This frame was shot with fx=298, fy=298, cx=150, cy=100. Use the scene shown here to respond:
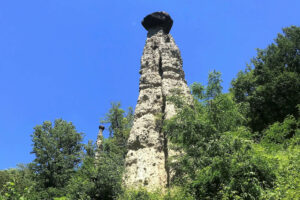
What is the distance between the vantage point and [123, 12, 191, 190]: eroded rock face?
17.9 meters

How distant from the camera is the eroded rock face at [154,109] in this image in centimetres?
1791

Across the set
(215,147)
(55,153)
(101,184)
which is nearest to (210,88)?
(215,147)

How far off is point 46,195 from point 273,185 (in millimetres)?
19876

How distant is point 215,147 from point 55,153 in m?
20.7

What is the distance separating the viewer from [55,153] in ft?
97.6

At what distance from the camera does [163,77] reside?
2225 cm

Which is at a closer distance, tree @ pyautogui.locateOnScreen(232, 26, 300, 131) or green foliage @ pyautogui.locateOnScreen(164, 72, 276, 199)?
green foliage @ pyautogui.locateOnScreen(164, 72, 276, 199)

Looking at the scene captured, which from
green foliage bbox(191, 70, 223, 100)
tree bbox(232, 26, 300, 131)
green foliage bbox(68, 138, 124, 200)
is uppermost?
tree bbox(232, 26, 300, 131)

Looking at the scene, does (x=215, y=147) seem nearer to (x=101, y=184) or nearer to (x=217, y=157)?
(x=217, y=157)

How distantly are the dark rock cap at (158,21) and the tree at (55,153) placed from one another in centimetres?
1478

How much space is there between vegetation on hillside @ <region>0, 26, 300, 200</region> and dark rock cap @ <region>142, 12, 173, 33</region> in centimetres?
837

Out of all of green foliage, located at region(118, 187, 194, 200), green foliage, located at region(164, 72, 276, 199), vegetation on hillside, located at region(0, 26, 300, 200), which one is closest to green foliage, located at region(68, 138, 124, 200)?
vegetation on hillside, located at region(0, 26, 300, 200)

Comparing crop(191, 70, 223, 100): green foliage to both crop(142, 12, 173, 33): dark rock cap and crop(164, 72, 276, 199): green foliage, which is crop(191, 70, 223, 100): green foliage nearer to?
crop(164, 72, 276, 199): green foliage

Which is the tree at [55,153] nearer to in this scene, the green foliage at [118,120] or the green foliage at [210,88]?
the green foliage at [118,120]
